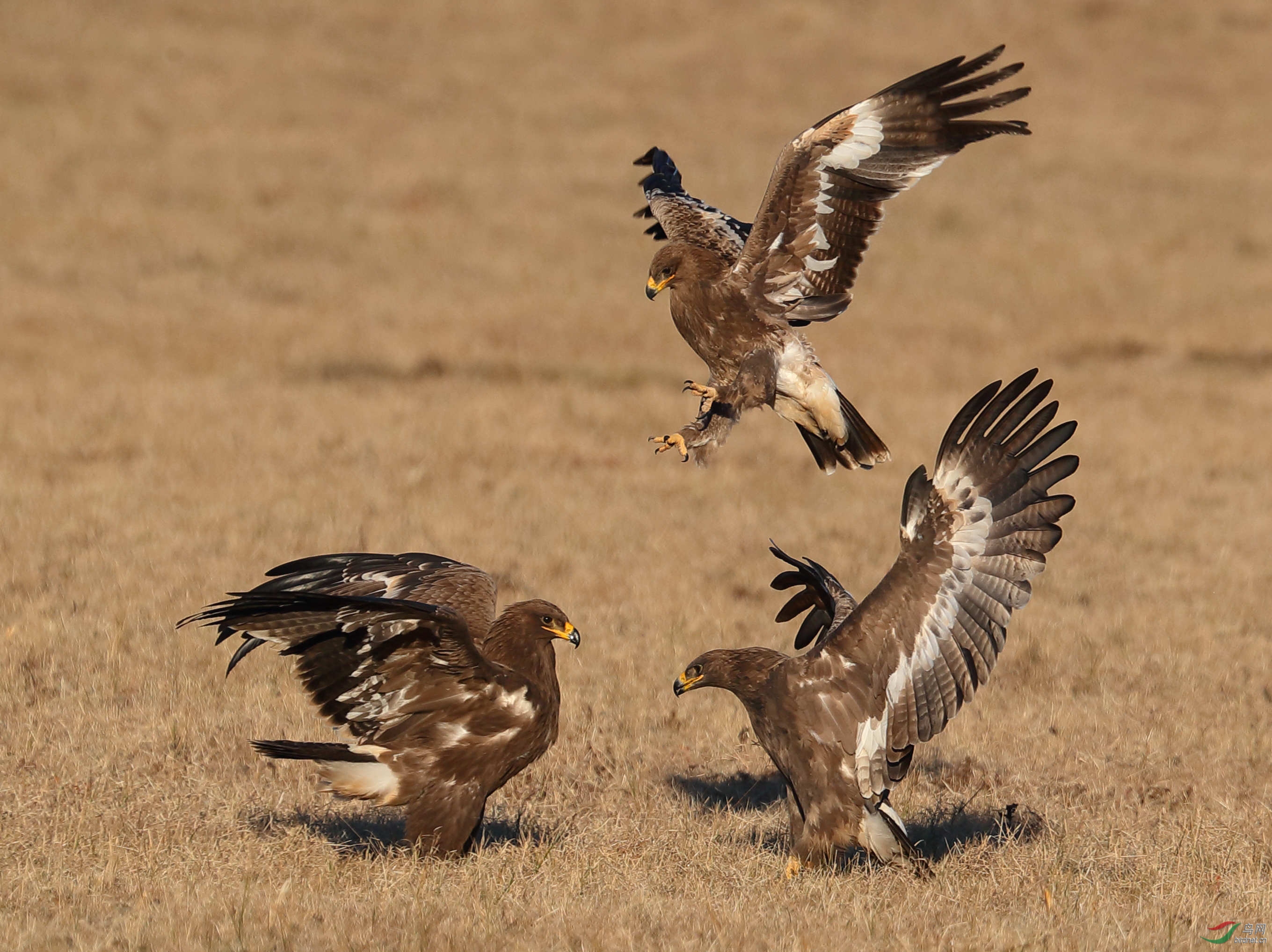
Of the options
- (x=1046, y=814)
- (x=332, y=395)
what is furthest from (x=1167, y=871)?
(x=332, y=395)

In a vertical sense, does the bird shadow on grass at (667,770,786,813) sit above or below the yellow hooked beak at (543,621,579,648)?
below

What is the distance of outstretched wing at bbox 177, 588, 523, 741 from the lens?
689 cm

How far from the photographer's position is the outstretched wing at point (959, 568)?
280 inches

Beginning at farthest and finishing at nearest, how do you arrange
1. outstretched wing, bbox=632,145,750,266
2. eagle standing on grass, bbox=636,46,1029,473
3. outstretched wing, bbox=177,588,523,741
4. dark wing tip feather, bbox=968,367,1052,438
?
outstretched wing, bbox=632,145,750,266, eagle standing on grass, bbox=636,46,1029,473, dark wing tip feather, bbox=968,367,1052,438, outstretched wing, bbox=177,588,523,741

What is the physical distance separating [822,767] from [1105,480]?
35.0 ft

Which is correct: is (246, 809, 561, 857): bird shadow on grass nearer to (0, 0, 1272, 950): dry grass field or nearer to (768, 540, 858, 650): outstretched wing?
(0, 0, 1272, 950): dry grass field

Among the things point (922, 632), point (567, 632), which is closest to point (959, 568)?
point (922, 632)

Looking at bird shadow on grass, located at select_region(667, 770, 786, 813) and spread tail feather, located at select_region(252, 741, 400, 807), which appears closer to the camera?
spread tail feather, located at select_region(252, 741, 400, 807)

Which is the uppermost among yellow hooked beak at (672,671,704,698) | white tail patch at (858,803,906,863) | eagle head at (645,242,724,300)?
eagle head at (645,242,724,300)

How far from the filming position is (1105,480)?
17.1 meters

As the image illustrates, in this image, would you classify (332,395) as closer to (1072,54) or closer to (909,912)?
(909,912)

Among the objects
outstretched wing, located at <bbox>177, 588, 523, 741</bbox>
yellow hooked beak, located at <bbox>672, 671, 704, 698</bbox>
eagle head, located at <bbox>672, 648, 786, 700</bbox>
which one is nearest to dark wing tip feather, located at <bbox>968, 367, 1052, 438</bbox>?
eagle head, located at <bbox>672, 648, 786, 700</bbox>

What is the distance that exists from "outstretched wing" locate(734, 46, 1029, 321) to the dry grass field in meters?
2.89

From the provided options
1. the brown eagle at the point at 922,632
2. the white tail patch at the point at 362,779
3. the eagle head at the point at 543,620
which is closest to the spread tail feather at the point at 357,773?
the white tail patch at the point at 362,779
